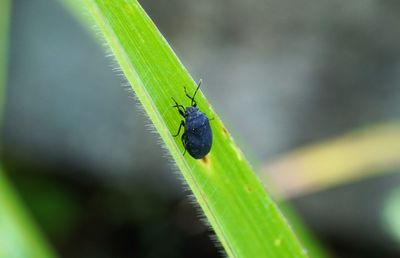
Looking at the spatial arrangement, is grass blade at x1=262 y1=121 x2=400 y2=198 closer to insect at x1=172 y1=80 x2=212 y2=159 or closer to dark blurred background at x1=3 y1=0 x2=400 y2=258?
dark blurred background at x1=3 y1=0 x2=400 y2=258

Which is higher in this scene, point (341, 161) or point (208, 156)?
point (341, 161)

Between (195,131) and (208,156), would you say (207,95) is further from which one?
(208,156)

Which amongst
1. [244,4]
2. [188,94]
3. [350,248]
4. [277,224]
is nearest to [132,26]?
[188,94]

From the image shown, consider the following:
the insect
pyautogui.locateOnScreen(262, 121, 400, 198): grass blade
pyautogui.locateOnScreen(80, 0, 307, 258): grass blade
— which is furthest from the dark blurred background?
pyautogui.locateOnScreen(80, 0, 307, 258): grass blade

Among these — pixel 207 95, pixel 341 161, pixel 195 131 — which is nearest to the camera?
pixel 195 131

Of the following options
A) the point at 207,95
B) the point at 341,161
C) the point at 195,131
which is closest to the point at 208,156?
the point at 195,131

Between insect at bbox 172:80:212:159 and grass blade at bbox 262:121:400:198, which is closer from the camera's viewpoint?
insect at bbox 172:80:212:159
